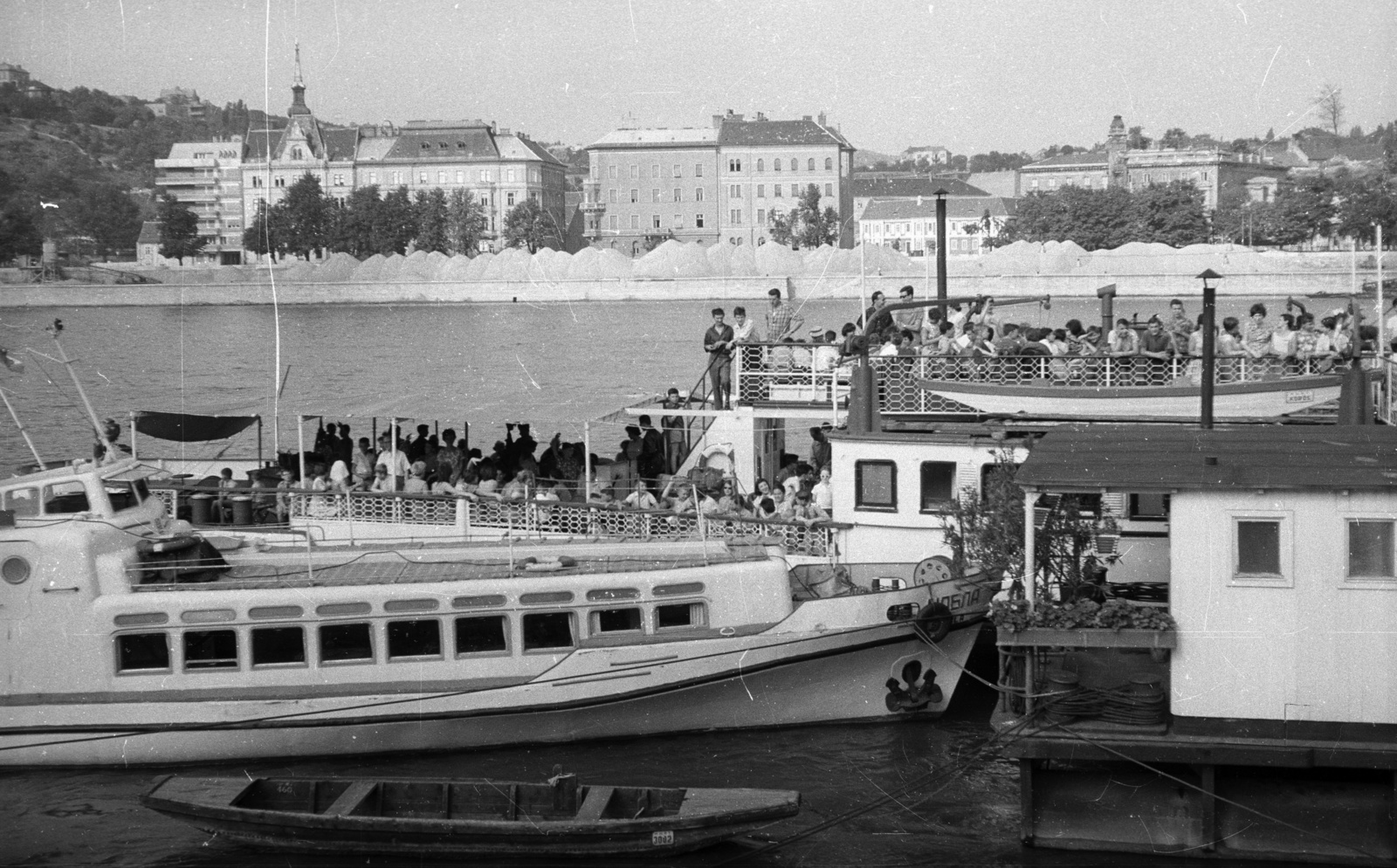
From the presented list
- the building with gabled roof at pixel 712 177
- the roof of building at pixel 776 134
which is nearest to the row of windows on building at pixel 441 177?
the building with gabled roof at pixel 712 177

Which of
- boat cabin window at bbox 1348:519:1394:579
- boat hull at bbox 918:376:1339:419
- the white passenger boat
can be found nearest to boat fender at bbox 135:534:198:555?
the white passenger boat

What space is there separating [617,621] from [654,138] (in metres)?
122

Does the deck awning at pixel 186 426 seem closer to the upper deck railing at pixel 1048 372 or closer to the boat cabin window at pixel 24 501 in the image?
the boat cabin window at pixel 24 501

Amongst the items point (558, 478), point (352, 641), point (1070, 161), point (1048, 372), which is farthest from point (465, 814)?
point (1070, 161)

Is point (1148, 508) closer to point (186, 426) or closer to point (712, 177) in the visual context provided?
point (186, 426)

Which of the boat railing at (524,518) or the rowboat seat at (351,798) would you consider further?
the boat railing at (524,518)

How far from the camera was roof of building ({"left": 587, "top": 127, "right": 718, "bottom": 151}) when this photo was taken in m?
134

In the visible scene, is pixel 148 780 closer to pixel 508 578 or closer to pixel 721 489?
pixel 508 578

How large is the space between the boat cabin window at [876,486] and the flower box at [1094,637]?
5534mm

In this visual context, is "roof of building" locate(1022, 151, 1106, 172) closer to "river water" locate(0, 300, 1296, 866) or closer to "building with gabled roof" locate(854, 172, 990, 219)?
"building with gabled roof" locate(854, 172, 990, 219)

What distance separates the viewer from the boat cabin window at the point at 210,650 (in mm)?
15125

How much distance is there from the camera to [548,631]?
15430 mm

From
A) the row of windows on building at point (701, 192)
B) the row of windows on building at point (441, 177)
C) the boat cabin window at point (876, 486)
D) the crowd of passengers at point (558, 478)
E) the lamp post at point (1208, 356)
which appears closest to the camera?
the lamp post at point (1208, 356)

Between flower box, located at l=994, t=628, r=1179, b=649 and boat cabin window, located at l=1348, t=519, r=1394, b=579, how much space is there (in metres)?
1.39
